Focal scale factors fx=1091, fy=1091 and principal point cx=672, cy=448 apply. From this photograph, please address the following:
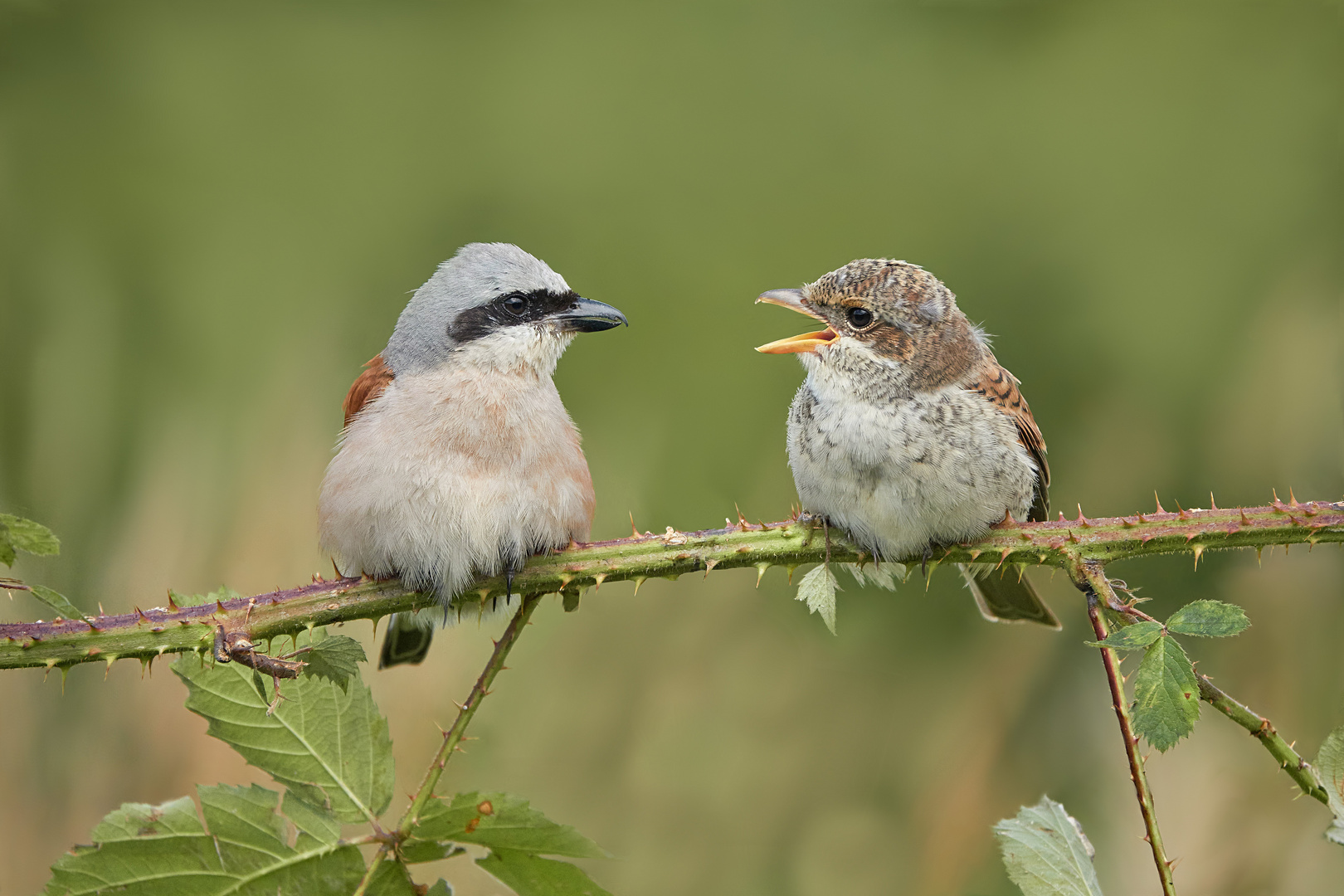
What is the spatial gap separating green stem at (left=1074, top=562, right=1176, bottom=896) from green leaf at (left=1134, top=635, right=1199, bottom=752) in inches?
1.2

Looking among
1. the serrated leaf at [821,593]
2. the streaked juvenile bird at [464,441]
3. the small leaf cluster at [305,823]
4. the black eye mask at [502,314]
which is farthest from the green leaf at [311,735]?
the black eye mask at [502,314]

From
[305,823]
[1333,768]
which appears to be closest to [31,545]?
[305,823]

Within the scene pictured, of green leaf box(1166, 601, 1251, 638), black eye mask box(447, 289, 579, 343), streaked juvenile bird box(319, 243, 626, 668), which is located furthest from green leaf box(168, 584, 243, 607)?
A: green leaf box(1166, 601, 1251, 638)

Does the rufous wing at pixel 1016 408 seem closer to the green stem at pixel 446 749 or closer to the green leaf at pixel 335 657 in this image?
the green stem at pixel 446 749

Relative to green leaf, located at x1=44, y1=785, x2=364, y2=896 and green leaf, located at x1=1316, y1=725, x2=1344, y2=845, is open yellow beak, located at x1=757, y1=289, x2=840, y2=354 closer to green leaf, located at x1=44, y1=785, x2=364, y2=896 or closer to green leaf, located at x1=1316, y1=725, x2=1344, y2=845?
green leaf, located at x1=1316, y1=725, x2=1344, y2=845

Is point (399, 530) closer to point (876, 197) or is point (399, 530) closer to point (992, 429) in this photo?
point (992, 429)

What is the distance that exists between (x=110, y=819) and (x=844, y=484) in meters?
1.59

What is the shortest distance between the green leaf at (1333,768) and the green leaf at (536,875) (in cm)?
119

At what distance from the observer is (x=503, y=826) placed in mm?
1796

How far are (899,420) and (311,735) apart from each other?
4.81 ft

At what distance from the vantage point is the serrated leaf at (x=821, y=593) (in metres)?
1.95

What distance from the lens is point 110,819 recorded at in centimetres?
180

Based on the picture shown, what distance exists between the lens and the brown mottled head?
8.69ft

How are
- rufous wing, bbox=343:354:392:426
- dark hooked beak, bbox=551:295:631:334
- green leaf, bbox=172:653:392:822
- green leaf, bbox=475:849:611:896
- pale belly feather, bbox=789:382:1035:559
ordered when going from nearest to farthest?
green leaf, bbox=475:849:611:896 → green leaf, bbox=172:653:392:822 → pale belly feather, bbox=789:382:1035:559 → dark hooked beak, bbox=551:295:631:334 → rufous wing, bbox=343:354:392:426
